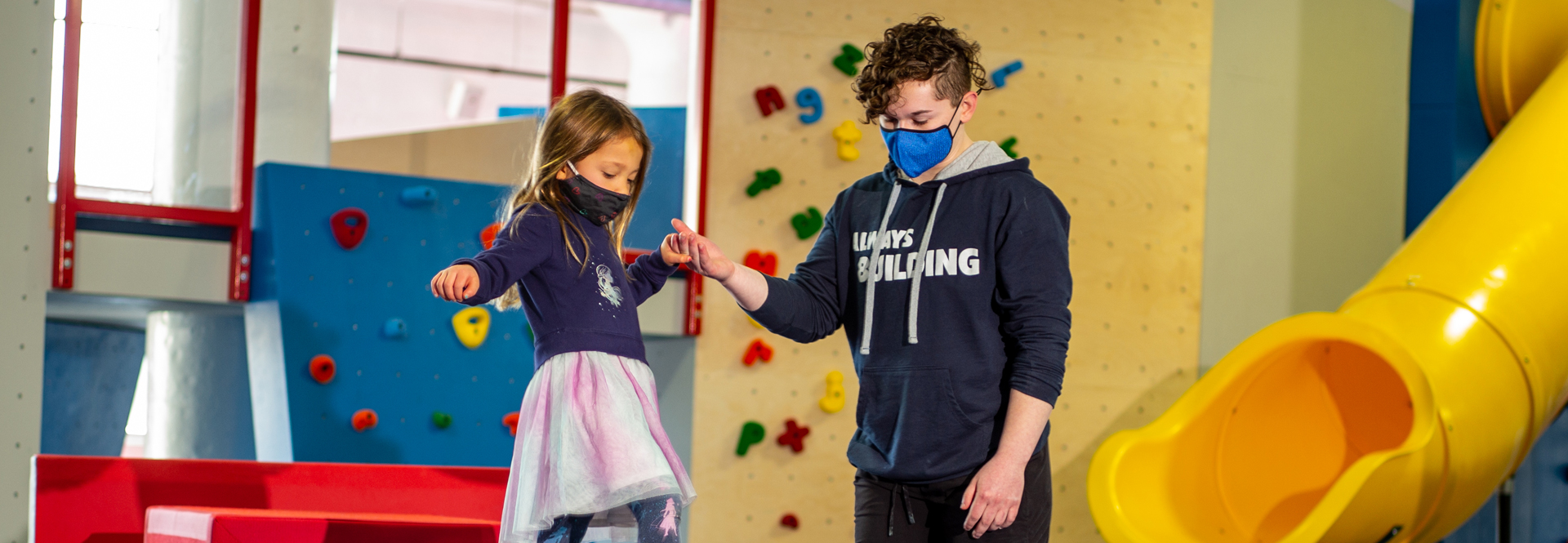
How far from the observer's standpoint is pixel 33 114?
11.6ft

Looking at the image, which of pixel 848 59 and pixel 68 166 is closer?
pixel 68 166

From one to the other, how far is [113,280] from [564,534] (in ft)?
7.83

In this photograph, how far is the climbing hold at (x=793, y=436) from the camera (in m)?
4.17

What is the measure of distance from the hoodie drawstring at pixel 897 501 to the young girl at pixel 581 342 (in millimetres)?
408

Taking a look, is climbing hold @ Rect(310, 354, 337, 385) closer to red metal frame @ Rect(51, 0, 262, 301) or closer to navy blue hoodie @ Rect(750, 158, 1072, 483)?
red metal frame @ Rect(51, 0, 262, 301)

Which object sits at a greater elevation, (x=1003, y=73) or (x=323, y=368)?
(x=1003, y=73)

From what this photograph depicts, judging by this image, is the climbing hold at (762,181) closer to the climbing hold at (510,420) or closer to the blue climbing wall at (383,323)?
the blue climbing wall at (383,323)

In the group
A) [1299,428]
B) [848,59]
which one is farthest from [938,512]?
[848,59]

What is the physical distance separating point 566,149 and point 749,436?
219 cm

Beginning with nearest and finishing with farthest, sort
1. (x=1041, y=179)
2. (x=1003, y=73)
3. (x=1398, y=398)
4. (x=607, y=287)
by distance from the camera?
(x=607, y=287), (x=1398, y=398), (x=1003, y=73), (x=1041, y=179)

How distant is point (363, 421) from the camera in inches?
148

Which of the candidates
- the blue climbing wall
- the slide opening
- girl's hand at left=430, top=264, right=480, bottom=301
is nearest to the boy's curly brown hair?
girl's hand at left=430, top=264, right=480, bottom=301

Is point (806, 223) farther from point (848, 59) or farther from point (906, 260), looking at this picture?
point (906, 260)

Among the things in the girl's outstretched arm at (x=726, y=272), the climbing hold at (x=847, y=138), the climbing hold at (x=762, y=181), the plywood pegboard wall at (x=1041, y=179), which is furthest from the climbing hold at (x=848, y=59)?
the girl's outstretched arm at (x=726, y=272)
